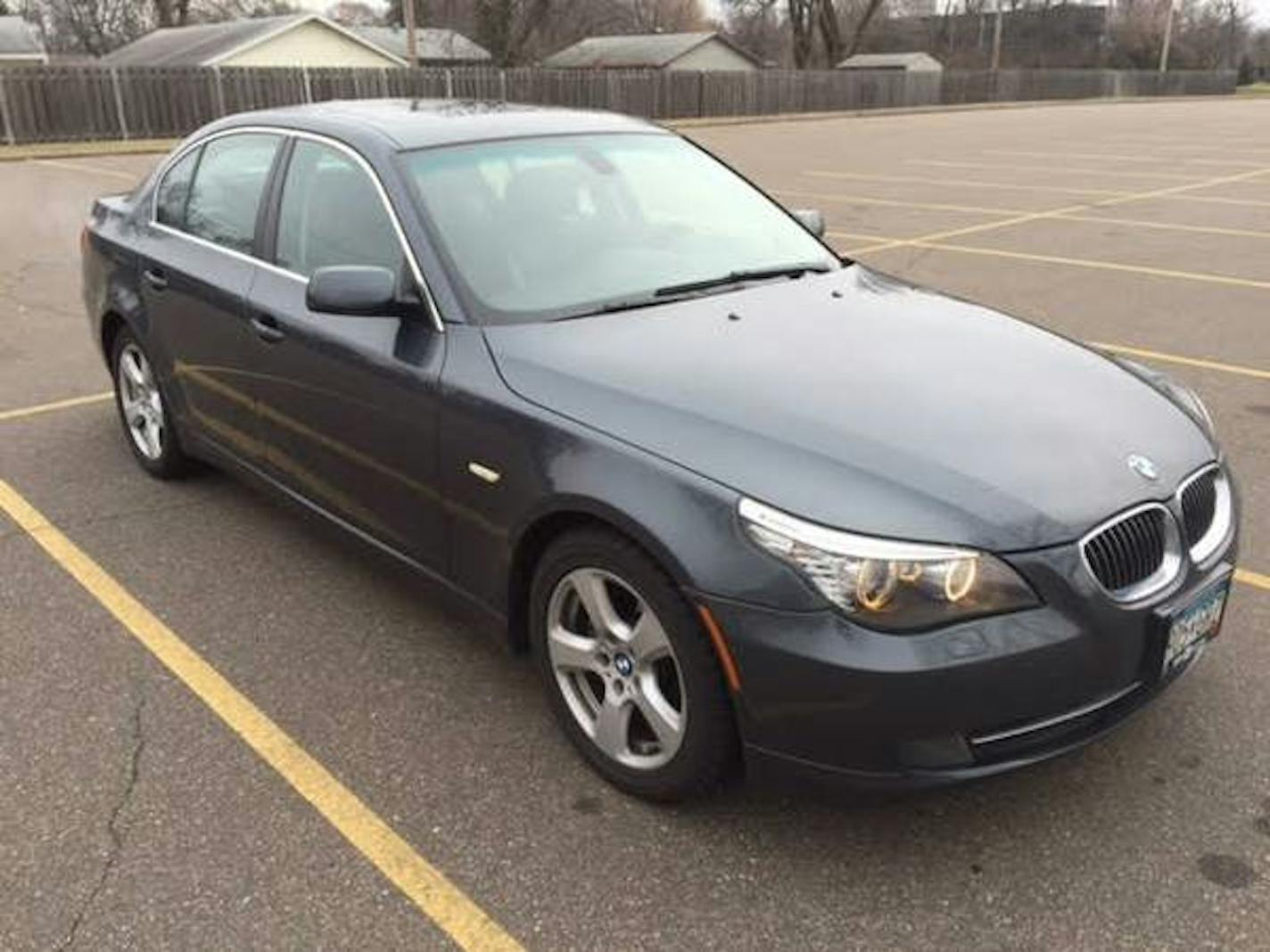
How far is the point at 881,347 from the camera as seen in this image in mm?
3186

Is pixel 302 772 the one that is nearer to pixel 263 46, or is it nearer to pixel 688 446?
pixel 688 446

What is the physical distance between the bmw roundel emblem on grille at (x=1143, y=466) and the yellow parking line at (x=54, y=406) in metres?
5.39

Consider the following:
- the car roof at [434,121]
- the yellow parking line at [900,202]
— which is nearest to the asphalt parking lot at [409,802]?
the car roof at [434,121]

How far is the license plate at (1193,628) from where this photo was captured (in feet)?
8.63

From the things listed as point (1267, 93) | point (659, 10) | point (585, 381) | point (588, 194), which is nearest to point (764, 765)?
point (585, 381)

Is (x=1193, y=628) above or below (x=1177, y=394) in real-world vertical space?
below

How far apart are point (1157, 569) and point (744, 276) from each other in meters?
1.60

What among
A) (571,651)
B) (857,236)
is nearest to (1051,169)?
(857,236)

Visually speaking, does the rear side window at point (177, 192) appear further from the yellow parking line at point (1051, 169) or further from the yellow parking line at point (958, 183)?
the yellow parking line at point (1051, 169)

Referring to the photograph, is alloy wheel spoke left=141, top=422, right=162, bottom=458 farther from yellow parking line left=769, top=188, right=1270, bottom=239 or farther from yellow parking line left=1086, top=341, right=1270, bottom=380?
yellow parking line left=769, top=188, right=1270, bottom=239

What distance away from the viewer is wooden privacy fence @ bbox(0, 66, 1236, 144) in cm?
2552

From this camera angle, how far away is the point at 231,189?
436cm

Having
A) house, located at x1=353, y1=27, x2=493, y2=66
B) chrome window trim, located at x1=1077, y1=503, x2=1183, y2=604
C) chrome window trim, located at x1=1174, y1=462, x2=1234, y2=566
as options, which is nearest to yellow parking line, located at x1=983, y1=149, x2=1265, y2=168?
chrome window trim, located at x1=1174, y1=462, x2=1234, y2=566

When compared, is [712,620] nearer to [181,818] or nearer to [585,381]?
[585,381]
